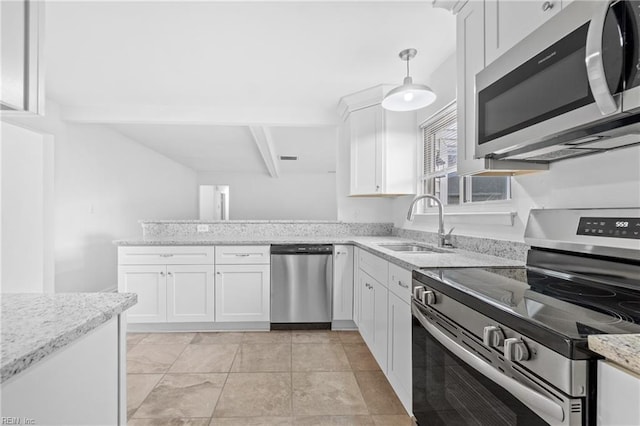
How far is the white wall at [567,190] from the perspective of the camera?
3.85ft

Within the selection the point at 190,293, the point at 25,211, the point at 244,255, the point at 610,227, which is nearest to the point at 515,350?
the point at 610,227

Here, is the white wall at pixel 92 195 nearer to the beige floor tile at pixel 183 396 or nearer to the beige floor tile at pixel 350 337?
the beige floor tile at pixel 183 396

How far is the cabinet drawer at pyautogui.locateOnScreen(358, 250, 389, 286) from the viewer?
2.15 m

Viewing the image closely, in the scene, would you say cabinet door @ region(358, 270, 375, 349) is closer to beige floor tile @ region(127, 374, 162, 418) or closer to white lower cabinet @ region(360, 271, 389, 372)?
white lower cabinet @ region(360, 271, 389, 372)

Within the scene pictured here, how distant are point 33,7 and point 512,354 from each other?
4.44ft

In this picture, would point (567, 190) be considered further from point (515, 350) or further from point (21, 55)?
point (21, 55)

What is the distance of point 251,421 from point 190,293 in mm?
1656

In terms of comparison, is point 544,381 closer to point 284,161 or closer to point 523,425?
point 523,425

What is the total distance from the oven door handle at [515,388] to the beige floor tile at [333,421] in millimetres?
933

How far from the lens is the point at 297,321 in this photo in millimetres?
3203

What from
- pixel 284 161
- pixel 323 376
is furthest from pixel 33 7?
pixel 284 161

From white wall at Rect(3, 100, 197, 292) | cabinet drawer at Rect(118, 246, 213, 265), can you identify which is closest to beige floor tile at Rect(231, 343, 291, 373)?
cabinet drawer at Rect(118, 246, 213, 265)

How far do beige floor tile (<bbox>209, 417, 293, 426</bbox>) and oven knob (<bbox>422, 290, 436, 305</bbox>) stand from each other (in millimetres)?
1078

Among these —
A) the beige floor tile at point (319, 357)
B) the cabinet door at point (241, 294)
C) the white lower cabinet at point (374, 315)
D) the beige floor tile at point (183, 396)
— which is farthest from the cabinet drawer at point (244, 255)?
the beige floor tile at point (183, 396)
